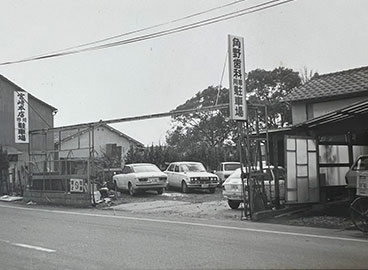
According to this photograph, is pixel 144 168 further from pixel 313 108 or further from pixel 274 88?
pixel 274 88

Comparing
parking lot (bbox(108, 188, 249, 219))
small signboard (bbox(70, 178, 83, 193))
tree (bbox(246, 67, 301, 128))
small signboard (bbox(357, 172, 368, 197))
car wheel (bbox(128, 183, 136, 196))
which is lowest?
parking lot (bbox(108, 188, 249, 219))

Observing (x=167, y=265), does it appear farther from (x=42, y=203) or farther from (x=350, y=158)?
(x=42, y=203)

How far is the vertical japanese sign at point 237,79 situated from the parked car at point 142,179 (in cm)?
1029

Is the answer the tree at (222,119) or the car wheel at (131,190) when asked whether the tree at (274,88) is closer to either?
the tree at (222,119)

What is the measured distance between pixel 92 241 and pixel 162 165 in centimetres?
2225

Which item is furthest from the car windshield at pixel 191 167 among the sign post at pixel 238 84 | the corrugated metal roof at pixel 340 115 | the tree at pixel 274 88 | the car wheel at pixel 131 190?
the tree at pixel 274 88

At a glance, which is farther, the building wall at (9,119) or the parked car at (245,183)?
the building wall at (9,119)

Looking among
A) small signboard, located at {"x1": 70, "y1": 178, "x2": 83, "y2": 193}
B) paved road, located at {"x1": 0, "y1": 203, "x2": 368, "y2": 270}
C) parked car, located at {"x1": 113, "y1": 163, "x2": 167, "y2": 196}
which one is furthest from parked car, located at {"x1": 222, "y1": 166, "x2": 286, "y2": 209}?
parked car, located at {"x1": 113, "y1": 163, "x2": 167, "y2": 196}

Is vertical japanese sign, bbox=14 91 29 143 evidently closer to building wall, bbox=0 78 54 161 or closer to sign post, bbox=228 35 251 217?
building wall, bbox=0 78 54 161

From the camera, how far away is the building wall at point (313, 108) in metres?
22.2

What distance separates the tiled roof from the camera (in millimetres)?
21109

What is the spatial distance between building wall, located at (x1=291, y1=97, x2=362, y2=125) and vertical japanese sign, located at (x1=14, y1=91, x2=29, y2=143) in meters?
14.9

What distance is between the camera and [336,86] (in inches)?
888

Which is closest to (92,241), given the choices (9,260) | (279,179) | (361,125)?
(9,260)
